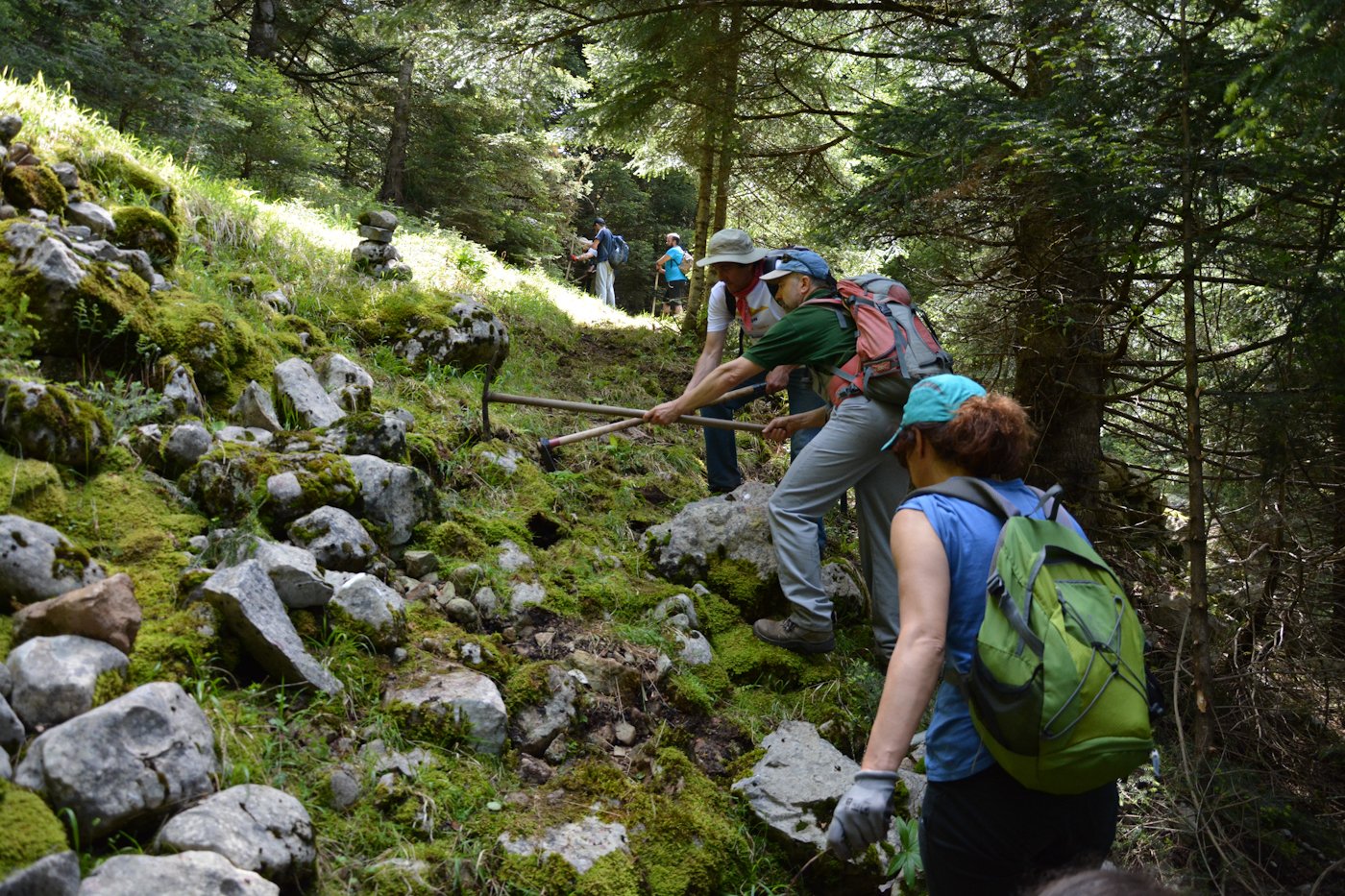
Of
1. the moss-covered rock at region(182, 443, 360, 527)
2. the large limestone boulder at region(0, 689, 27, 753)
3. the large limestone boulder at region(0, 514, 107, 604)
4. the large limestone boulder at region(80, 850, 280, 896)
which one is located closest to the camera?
the large limestone boulder at region(80, 850, 280, 896)

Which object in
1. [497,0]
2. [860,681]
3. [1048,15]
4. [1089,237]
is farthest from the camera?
[497,0]

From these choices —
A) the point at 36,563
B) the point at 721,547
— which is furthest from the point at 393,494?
the point at 721,547

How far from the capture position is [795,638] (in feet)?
16.8

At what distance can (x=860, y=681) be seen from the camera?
5.02 m

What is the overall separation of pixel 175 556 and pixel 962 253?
258 inches

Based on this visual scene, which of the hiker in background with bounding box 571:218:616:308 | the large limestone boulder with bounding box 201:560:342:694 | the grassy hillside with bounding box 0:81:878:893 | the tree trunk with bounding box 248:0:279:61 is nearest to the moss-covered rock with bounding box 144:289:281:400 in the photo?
the grassy hillside with bounding box 0:81:878:893

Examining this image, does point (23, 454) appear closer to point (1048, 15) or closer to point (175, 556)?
point (175, 556)

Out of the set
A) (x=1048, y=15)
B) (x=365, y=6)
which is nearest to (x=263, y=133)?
(x=365, y=6)

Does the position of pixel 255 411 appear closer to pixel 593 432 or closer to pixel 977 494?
pixel 593 432

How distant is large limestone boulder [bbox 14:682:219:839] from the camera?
2.44 meters

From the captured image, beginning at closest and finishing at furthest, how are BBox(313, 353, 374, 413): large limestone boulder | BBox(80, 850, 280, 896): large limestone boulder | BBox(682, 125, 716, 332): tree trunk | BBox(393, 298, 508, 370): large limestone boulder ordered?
1. BBox(80, 850, 280, 896): large limestone boulder
2. BBox(313, 353, 374, 413): large limestone boulder
3. BBox(393, 298, 508, 370): large limestone boulder
4. BBox(682, 125, 716, 332): tree trunk

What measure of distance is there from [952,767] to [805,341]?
8.98 feet

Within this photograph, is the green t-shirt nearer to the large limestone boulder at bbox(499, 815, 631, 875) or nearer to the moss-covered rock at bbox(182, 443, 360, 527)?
the moss-covered rock at bbox(182, 443, 360, 527)

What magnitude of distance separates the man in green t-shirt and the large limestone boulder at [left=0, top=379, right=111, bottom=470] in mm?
3083
